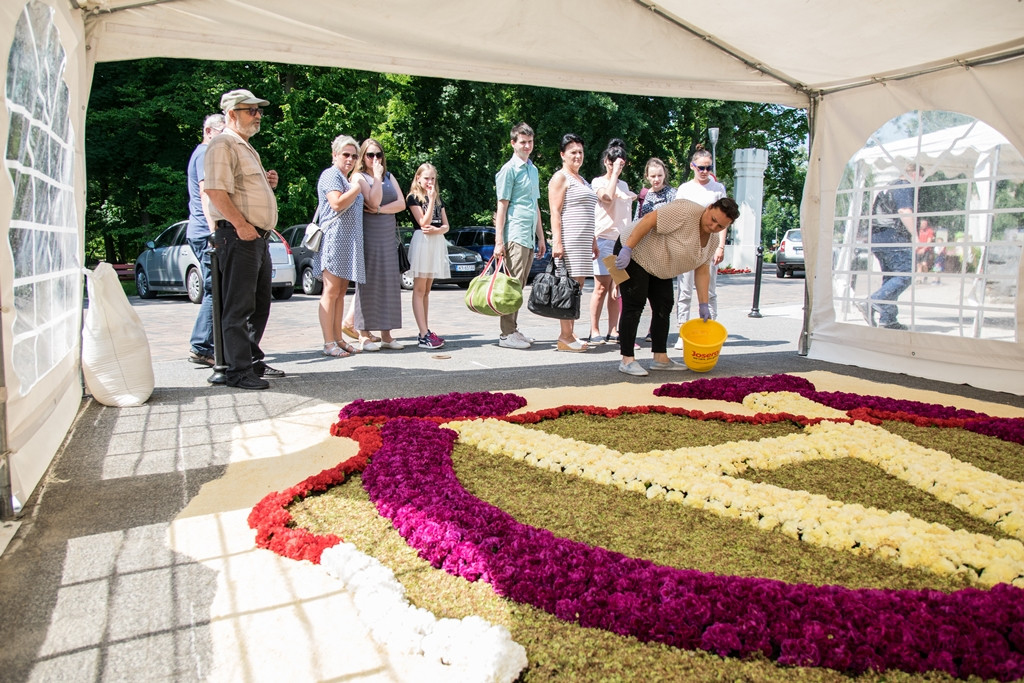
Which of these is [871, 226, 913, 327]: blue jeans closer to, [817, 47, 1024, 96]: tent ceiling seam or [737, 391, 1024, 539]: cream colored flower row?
[817, 47, 1024, 96]: tent ceiling seam

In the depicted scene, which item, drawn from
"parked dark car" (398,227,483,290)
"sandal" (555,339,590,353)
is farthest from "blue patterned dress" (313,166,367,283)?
"parked dark car" (398,227,483,290)

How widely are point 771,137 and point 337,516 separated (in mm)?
43078

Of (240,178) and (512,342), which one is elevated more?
(240,178)

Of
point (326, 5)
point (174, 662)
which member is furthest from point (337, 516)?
point (326, 5)

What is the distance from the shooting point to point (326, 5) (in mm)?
5051

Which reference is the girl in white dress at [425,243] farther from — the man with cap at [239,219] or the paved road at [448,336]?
the man with cap at [239,219]

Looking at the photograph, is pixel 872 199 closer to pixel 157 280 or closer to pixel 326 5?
pixel 326 5

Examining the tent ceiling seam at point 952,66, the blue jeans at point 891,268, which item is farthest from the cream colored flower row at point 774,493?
the tent ceiling seam at point 952,66

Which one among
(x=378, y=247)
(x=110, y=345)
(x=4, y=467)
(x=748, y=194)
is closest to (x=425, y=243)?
(x=378, y=247)

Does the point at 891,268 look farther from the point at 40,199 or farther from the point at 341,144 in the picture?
the point at 40,199

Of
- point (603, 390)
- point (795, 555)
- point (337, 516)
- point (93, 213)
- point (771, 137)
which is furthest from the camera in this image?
point (771, 137)

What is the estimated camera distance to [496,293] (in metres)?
6.95

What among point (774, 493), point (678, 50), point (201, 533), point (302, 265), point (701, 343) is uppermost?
point (678, 50)

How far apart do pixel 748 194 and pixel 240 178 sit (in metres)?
24.4
